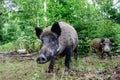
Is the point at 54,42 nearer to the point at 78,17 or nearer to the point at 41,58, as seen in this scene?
the point at 41,58

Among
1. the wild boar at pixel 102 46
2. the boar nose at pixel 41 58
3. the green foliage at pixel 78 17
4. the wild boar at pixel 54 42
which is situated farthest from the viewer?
the green foliage at pixel 78 17

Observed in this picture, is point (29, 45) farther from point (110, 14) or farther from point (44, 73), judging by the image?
point (44, 73)

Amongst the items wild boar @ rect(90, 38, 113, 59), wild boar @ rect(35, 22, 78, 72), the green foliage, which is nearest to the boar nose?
wild boar @ rect(35, 22, 78, 72)

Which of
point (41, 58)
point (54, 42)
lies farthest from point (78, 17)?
point (41, 58)

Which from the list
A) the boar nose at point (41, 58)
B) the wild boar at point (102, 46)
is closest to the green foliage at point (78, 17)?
the wild boar at point (102, 46)

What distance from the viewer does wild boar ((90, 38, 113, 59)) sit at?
1099cm

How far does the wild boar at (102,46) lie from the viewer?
11.0 metres

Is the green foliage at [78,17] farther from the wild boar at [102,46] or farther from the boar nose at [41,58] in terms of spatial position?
the boar nose at [41,58]

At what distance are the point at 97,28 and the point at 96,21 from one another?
0.54m

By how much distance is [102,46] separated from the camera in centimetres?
1127

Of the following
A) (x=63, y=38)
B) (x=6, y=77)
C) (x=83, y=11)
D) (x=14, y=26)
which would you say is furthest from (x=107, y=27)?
(x=14, y=26)

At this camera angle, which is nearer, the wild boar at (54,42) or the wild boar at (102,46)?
the wild boar at (54,42)

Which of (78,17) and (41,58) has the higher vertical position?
(78,17)

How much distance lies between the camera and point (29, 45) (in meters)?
13.7
